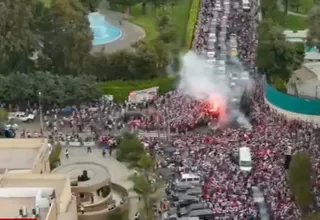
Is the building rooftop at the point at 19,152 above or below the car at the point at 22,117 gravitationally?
above

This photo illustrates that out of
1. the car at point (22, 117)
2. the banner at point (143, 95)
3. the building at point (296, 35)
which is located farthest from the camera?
the building at point (296, 35)

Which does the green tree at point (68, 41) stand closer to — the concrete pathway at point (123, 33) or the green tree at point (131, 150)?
the concrete pathway at point (123, 33)

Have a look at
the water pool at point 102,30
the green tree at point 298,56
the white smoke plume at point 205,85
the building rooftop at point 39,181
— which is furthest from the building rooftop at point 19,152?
the water pool at point 102,30

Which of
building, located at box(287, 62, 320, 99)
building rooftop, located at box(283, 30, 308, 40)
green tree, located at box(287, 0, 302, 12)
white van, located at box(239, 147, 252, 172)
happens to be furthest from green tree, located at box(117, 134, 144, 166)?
green tree, located at box(287, 0, 302, 12)

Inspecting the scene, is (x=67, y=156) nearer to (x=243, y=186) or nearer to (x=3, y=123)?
(x=3, y=123)

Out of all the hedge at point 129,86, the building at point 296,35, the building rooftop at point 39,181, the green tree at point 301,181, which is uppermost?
the building rooftop at point 39,181

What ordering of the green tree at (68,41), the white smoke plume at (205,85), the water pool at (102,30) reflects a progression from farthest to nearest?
the water pool at (102,30), the green tree at (68,41), the white smoke plume at (205,85)

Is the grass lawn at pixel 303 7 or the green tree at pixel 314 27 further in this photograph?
the grass lawn at pixel 303 7

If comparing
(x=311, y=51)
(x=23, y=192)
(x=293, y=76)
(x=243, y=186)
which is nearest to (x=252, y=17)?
(x=311, y=51)
